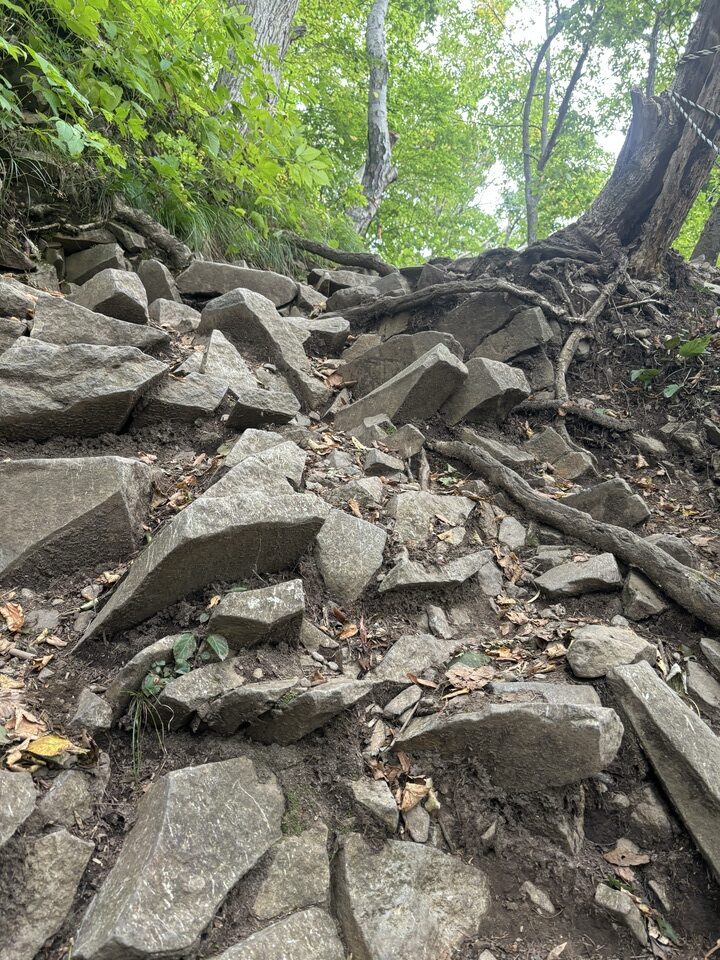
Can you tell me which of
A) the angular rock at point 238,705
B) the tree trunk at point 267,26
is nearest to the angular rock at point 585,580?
the angular rock at point 238,705

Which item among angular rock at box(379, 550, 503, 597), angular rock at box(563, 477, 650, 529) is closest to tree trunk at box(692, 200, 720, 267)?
angular rock at box(563, 477, 650, 529)

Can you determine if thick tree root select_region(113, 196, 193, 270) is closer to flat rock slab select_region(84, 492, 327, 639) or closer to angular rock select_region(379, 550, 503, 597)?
flat rock slab select_region(84, 492, 327, 639)

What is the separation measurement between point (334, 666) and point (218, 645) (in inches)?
24.5

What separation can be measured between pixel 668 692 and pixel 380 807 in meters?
1.54

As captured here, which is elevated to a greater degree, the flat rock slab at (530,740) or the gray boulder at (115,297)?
the gray boulder at (115,297)

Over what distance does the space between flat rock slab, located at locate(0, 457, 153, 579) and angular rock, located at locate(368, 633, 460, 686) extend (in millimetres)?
1633

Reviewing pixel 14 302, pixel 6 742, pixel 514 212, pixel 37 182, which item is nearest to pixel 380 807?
pixel 6 742

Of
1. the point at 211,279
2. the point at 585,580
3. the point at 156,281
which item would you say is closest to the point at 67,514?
the point at 585,580

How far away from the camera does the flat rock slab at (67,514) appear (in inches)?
135

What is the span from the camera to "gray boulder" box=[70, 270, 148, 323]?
17.4ft

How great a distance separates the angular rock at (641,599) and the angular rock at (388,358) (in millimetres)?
2924

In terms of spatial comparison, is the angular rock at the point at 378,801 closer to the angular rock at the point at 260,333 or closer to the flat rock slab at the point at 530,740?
the flat rock slab at the point at 530,740

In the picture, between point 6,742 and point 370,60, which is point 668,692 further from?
point 370,60

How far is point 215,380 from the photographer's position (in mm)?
4941
